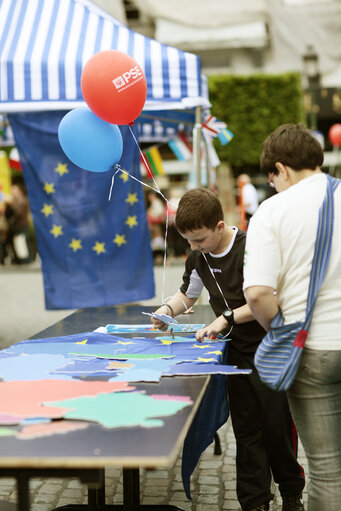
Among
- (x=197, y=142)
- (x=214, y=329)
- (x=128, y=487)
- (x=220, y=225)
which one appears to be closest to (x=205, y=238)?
(x=220, y=225)

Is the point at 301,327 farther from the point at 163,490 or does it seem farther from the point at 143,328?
the point at 163,490

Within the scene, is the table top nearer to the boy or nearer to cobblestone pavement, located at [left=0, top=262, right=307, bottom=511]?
the boy

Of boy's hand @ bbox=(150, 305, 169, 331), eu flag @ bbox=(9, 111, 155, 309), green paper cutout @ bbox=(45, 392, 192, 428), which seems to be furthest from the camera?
eu flag @ bbox=(9, 111, 155, 309)

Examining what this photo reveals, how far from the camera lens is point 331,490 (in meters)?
2.29

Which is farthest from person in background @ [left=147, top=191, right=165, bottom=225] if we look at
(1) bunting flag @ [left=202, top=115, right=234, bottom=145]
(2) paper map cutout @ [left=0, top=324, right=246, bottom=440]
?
(2) paper map cutout @ [left=0, top=324, right=246, bottom=440]

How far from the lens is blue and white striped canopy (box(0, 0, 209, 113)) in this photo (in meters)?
5.37

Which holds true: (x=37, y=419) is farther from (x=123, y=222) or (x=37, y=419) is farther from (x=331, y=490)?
(x=123, y=222)

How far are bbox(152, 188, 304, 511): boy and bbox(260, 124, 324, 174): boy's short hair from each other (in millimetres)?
596

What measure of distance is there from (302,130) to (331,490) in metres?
1.25

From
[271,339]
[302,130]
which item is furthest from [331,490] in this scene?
[302,130]

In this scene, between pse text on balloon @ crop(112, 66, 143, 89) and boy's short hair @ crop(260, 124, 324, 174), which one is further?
pse text on balloon @ crop(112, 66, 143, 89)

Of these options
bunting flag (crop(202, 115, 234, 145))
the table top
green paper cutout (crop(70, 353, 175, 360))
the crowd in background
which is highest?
bunting flag (crop(202, 115, 234, 145))

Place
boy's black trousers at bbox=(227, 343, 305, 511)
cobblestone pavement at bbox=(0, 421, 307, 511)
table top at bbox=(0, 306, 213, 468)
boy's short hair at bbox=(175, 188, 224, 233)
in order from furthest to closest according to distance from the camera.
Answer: cobblestone pavement at bbox=(0, 421, 307, 511), boy's black trousers at bbox=(227, 343, 305, 511), boy's short hair at bbox=(175, 188, 224, 233), table top at bbox=(0, 306, 213, 468)

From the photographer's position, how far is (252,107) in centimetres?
2231
